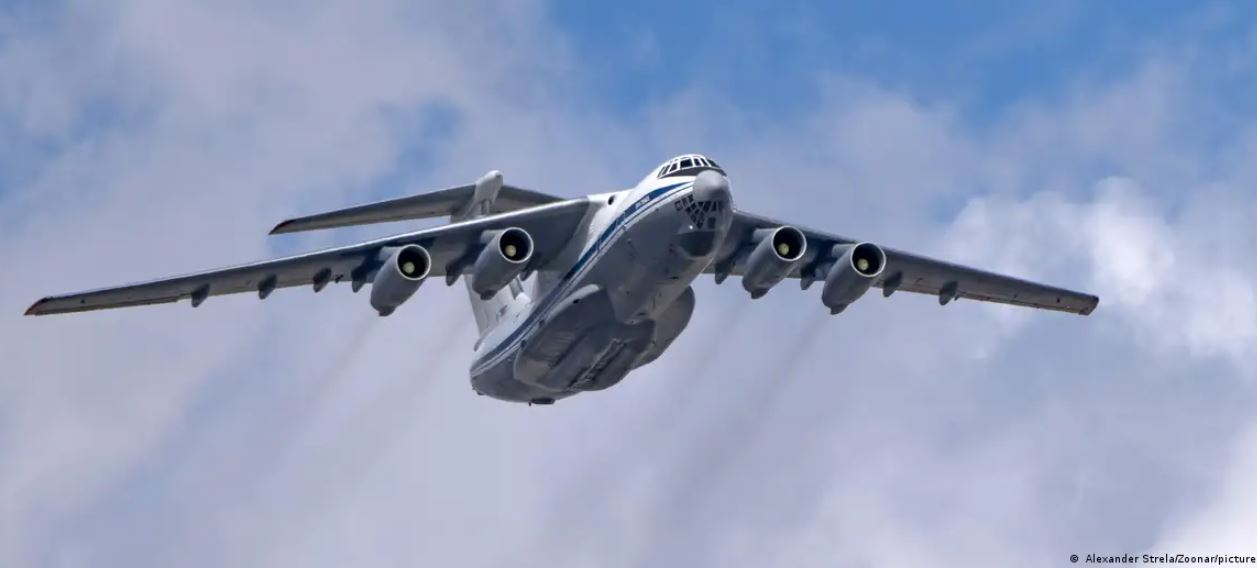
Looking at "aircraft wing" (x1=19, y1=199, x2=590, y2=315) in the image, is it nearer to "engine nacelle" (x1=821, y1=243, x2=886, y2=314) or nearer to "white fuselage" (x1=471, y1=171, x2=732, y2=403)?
"white fuselage" (x1=471, y1=171, x2=732, y2=403)

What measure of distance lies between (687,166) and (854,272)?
2.90m

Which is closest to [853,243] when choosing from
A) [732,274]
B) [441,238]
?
[732,274]

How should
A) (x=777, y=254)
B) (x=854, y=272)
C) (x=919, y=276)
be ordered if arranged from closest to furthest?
(x=777, y=254) → (x=854, y=272) → (x=919, y=276)

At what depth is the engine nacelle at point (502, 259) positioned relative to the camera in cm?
2334

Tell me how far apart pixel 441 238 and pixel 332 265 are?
1433 millimetres

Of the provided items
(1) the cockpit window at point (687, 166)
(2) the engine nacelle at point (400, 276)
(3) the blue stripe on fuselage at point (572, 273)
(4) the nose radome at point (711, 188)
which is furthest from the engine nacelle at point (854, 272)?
(2) the engine nacelle at point (400, 276)

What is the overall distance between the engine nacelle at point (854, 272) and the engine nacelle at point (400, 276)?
531 centimetres

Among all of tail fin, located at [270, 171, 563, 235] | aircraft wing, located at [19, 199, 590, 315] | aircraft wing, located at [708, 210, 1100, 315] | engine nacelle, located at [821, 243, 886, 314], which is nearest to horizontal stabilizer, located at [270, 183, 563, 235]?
tail fin, located at [270, 171, 563, 235]

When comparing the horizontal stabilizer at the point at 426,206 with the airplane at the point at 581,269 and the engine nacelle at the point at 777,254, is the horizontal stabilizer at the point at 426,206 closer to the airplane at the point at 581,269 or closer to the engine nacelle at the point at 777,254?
the airplane at the point at 581,269

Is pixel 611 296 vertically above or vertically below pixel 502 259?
above

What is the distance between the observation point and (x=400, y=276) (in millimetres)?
23281

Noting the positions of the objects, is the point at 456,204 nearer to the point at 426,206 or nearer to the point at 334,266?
the point at 426,206

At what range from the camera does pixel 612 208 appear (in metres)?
24.7

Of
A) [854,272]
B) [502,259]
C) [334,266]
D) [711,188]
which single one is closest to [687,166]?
[711,188]
